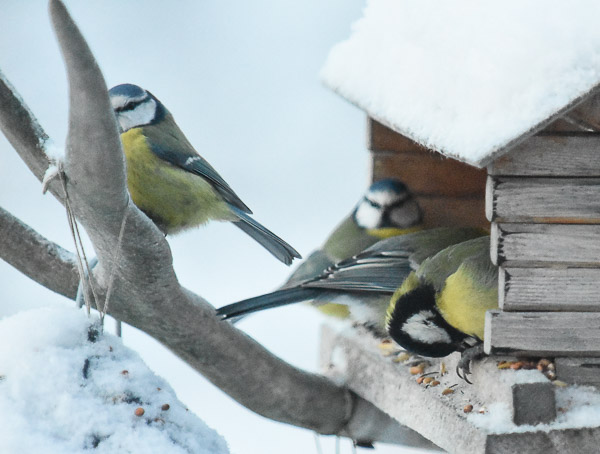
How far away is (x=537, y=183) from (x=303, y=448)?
5.00ft

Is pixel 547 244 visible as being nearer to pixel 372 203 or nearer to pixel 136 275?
pixel 136 275

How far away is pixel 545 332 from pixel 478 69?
1.18ft

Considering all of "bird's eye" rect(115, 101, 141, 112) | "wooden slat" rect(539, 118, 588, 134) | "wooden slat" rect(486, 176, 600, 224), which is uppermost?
"bird's eye" rect(115, 101, 141, 112)

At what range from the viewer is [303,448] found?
2.52 meters

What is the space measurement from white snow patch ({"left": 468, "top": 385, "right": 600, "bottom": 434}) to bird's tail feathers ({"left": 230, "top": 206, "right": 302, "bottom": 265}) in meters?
0.38

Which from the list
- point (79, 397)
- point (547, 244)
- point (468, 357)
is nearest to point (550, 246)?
point (547, 244)

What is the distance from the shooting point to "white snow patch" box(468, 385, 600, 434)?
1170 mm

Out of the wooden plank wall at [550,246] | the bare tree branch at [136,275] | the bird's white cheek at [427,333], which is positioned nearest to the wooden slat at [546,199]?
the wooden plank wall at [550,246]

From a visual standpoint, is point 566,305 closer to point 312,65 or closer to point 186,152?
point 186,152

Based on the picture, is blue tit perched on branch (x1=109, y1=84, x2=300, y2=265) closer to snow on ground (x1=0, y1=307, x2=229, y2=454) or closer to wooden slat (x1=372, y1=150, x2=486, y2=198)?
wooden slat (x1=372, y1=150, x2=486, y2=198)

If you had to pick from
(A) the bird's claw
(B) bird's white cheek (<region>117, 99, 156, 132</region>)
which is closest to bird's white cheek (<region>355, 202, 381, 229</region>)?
(B) bird's white cheek (<region>117, 99, 156, 132</region>)

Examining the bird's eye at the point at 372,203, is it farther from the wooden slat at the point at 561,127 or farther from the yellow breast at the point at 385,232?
the wooden slat at the point at 561,127

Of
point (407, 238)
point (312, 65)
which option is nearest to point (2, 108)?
point (407, 238)

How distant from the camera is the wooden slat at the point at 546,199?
46.6 inches
